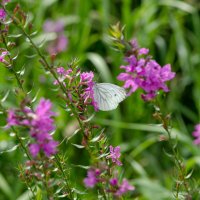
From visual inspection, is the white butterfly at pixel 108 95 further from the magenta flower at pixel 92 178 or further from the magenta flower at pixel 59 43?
the magenta flower at pixel 59 43

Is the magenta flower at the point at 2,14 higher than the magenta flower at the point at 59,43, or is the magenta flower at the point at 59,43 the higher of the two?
the magenta flower at the point at 2,14

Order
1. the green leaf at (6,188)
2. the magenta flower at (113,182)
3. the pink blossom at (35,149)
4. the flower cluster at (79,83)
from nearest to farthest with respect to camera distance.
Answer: the pink blossom at (35,149)
the magenta flower at (113,182)
the flower cluster at (79,83)
the green leaf at (6,188)

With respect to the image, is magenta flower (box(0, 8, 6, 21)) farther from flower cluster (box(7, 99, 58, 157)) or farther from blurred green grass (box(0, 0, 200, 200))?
blurred green grass (box(0, 0, 200, 200))

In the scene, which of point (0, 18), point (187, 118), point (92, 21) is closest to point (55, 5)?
point (92, 21)

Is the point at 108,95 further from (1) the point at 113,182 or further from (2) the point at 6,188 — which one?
(2) the point at 6,188

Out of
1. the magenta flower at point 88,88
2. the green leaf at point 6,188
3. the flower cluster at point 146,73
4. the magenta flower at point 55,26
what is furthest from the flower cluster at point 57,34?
the flower cluster at point 146,73

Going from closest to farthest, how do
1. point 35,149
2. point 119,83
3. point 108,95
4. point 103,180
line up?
1. point 35,149
2. point 103,180
3. point 108,95
4. point 119,83

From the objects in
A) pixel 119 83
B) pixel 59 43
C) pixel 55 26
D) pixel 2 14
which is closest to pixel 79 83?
pixel 2 14
